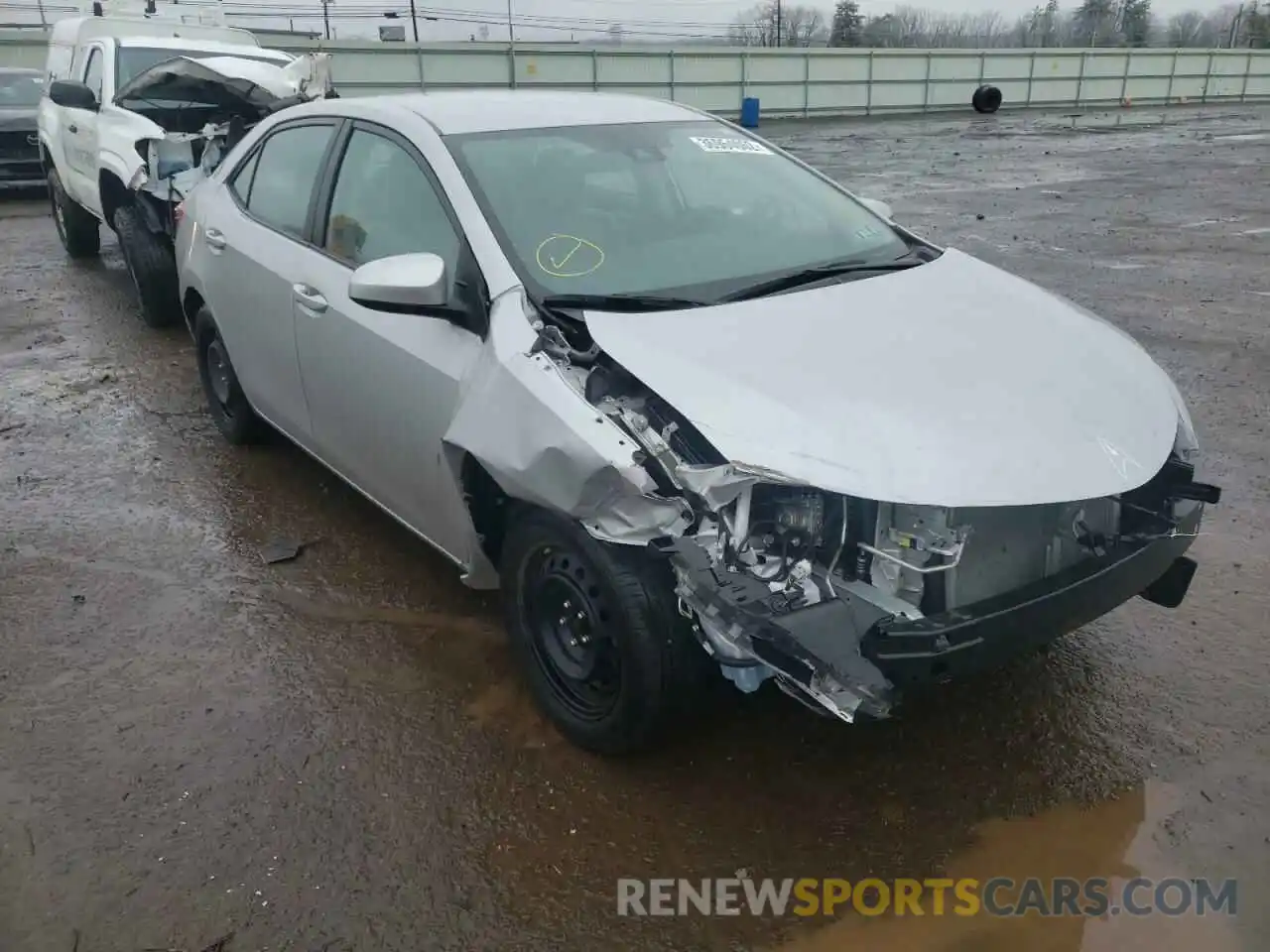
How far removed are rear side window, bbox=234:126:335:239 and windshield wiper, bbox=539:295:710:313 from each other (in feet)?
4.82

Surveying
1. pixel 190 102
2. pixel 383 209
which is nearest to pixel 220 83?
pixel 190 102

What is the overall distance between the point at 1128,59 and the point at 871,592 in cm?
3837

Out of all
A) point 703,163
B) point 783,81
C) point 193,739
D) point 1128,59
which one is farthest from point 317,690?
point 1128,59

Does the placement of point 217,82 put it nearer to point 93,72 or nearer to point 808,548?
point 93,72

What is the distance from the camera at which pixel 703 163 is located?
370 cm

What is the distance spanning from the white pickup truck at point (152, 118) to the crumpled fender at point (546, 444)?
4.65m

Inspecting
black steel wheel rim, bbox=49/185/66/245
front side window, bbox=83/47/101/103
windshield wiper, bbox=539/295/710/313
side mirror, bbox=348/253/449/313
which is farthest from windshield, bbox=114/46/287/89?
windshield wiper, bbox=539/295/710/313

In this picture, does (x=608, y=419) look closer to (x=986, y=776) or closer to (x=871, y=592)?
(x=871, y=592)

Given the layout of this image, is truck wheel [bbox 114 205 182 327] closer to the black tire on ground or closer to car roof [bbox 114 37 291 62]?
car roof [bbox 114 37 291 62]

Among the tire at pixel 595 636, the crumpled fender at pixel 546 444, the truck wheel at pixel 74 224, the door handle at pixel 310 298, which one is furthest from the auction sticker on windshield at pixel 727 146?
the truck wheel at pixel 74 224

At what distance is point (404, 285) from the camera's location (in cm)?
283

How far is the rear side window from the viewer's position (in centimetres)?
389

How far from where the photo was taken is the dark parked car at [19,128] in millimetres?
12906

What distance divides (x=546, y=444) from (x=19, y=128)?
13.6 meters
